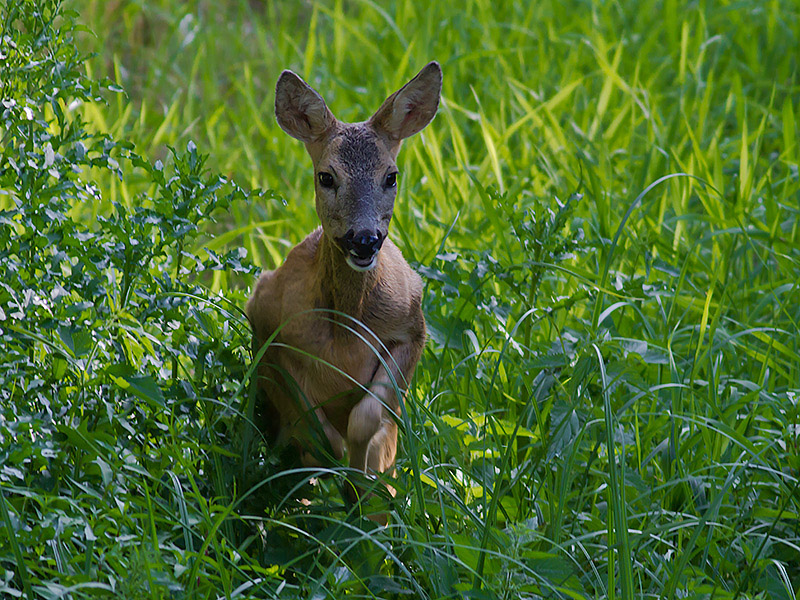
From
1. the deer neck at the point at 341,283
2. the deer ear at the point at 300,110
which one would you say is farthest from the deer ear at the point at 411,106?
the deer neck at the point at 341,283

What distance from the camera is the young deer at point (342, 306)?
118 inches

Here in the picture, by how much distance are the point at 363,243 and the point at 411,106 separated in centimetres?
63

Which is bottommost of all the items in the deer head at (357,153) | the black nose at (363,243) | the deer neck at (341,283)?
the deer neck at (341,283)

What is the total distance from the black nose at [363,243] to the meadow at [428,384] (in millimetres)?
409

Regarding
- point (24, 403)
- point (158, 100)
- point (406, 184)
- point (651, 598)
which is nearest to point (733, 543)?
point (651, 598)

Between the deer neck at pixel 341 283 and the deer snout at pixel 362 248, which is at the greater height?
the deer snout at pixel 362 248

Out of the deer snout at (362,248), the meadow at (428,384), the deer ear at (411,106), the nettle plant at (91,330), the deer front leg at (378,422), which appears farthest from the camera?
the deer ear at (411,106)

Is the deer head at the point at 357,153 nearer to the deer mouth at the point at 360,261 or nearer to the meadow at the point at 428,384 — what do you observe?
the deer mouth at the point at 360,261

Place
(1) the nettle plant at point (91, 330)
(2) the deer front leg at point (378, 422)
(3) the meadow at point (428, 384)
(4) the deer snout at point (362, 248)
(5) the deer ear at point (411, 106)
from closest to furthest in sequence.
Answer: (3) the meadow at point (428, 384) → (1) the nettle plant at point (91, 330) → (4) the deer snout at point (362, 248) → (2) the deer front leg at point (378, 422) → (5) the deer ear at point (411, 106)

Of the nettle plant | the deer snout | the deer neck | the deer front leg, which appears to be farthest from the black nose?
the nettle plant

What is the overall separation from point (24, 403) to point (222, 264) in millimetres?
662

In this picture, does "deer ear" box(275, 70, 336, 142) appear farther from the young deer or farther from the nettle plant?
the nettle plant

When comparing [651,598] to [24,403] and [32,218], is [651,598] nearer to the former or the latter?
[24,403]

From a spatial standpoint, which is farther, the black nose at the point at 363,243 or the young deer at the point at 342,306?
the young deer at the point at 342,306
